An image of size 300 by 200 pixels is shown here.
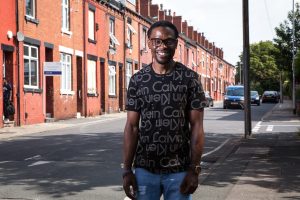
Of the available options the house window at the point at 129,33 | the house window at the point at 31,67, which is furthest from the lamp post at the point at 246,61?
the house window at the point at 129,33

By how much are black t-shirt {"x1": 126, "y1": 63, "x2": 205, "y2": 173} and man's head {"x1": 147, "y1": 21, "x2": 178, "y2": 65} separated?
0.37 feet

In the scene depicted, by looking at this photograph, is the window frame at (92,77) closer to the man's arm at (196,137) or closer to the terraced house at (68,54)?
the terraced house at (68,54)

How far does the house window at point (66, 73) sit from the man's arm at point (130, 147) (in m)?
24.2

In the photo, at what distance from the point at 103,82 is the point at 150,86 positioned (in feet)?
101

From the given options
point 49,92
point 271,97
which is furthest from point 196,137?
point 271,97

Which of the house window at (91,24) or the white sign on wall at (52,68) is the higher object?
the house window at (91,24)

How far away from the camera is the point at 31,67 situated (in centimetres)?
2419

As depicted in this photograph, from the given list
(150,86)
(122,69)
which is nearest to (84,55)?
(122,69)

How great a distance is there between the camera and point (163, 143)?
3623 mm

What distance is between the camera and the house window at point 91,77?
3173cm

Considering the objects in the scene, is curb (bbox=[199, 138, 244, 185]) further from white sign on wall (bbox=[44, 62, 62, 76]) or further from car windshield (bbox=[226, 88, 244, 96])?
car windshield (bbox=[226, 88, 244, 96])

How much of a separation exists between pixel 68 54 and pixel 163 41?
Result: 25.2 meters

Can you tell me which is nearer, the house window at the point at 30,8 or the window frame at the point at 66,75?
the house window at the point at 30,8

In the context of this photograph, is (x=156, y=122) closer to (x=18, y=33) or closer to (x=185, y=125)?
(x=185, y=125)
